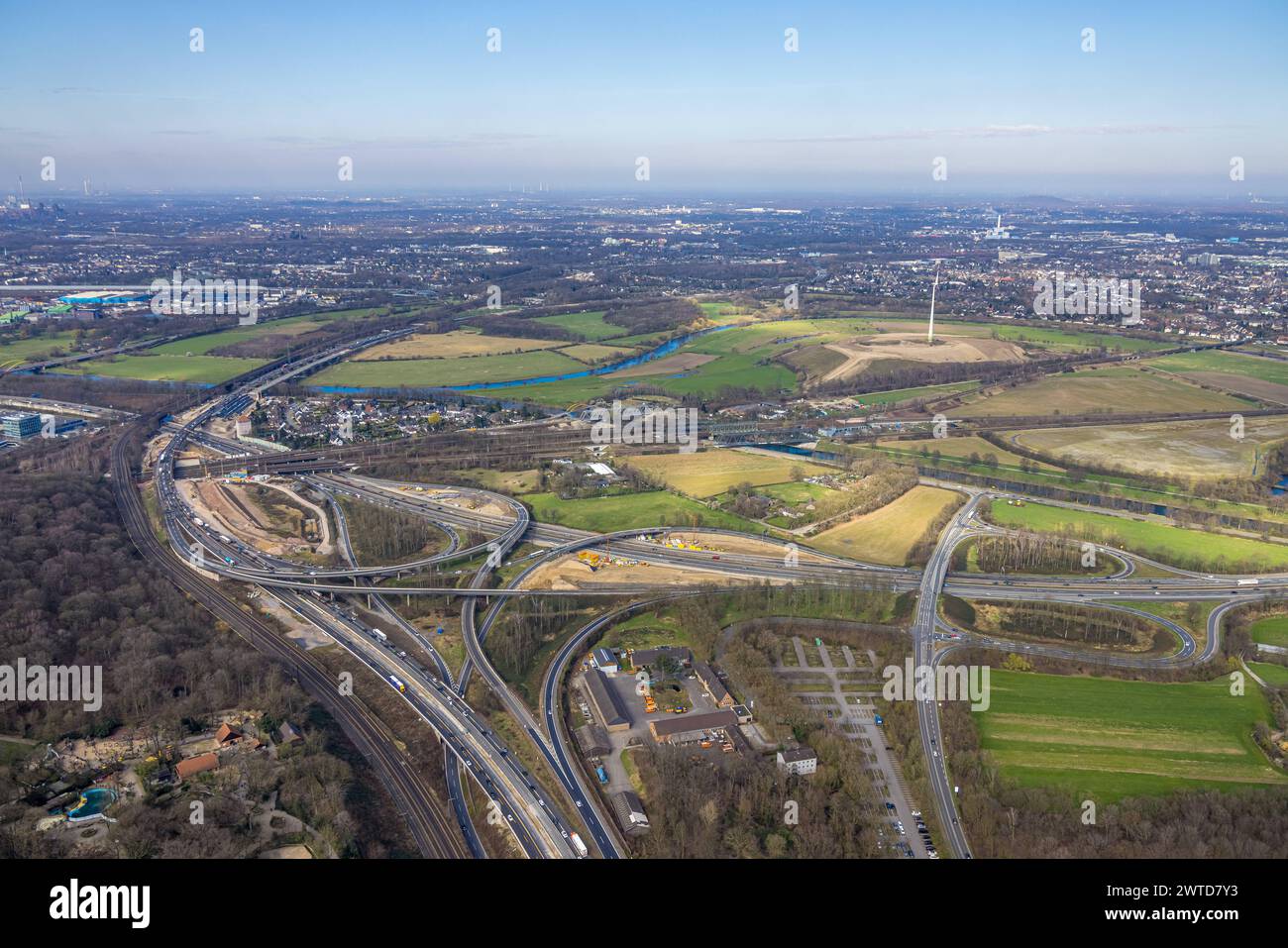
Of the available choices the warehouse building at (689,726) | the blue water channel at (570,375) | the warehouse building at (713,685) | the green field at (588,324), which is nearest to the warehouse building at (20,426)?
the blue water channel at (570,375)

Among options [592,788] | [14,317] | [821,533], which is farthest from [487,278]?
[592,788]

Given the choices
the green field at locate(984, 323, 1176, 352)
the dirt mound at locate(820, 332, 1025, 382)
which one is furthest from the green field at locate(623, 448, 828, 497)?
the green field at locate(984, 323, 1176, 352)

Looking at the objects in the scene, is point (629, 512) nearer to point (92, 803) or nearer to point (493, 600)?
point (493, 600)

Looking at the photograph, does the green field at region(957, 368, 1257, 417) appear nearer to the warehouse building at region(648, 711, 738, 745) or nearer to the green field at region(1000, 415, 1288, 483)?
the green field at region(1000, 415, 1288, 483)

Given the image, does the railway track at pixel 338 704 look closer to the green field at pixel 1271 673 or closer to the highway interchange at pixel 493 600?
the highway interchange at pixel 493 600

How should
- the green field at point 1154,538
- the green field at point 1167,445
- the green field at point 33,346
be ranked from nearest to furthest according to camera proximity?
1. the green field at point 1154,538
2. the green field at point 1167,445
3. the green field at point 33,346

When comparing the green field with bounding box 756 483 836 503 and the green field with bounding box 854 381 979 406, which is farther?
the green field with bounding box 854 381 979 406
